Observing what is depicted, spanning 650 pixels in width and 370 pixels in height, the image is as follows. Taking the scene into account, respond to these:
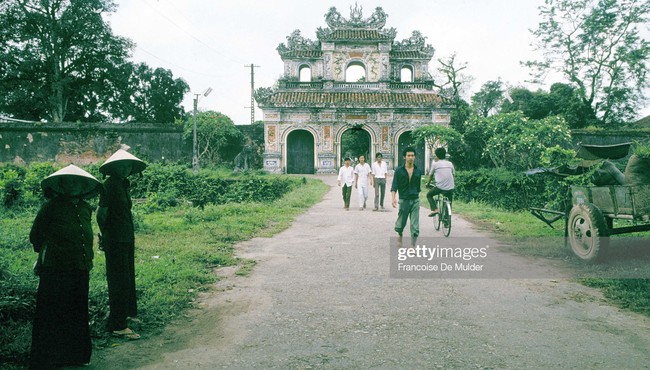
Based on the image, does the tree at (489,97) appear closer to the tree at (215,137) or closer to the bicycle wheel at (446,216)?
the tree at (215,137)

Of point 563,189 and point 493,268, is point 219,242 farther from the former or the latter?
point 563,189

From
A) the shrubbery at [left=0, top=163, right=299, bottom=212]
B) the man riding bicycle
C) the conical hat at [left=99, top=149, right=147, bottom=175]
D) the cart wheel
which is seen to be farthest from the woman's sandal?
the shrubbery at [left=0, top=163, right=299, bottom=212]

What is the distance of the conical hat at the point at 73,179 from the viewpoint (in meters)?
3.56

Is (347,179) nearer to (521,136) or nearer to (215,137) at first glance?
(521,136)

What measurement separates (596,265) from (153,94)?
142 ft

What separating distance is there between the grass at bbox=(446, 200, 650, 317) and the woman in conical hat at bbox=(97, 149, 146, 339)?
180 inches

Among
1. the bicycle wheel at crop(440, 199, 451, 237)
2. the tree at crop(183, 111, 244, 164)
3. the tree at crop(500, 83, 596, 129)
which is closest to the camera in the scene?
the bicycle wheel at crop(440, 199, 451, 237)

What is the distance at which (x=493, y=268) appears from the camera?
6.40 meters

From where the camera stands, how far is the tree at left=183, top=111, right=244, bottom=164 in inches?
1161

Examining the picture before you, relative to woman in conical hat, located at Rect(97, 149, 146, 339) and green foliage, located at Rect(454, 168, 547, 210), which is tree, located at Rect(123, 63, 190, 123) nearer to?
green foliage, located at Rect(454, 168, 547, 210)

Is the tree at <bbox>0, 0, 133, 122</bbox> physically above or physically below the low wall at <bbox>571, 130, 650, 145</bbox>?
above

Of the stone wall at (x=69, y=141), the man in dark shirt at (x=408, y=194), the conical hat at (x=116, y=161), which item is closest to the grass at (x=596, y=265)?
the man in dark shirt at (x=408, y=194)

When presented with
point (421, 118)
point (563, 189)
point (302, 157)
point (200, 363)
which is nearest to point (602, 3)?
point (421, 118)

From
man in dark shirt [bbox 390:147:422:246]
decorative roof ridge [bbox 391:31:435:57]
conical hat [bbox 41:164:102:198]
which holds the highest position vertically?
decorative roof ridge [bbox 391:31:435:57]
